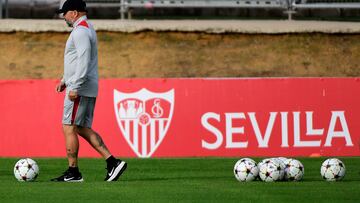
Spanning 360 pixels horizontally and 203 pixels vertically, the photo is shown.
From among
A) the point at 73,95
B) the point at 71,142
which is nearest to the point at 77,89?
the point at 73,95

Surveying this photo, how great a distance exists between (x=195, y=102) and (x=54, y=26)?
215 inches

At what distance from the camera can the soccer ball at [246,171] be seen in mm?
14188

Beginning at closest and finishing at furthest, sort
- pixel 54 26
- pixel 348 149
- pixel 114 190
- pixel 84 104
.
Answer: pixel 114 190 → pixel 84 104 → pixel 348 149 → pixel 54 26

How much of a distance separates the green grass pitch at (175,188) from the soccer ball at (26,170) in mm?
132

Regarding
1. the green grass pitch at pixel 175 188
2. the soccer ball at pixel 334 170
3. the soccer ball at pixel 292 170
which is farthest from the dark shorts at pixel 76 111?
the soccer ball at pixel 334 170

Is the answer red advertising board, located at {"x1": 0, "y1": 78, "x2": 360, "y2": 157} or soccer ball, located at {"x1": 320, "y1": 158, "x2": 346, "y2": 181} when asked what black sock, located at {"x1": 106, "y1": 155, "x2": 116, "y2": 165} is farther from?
red advertising board, located at {"x1": 0, "y1": 78, "x2": 360, "y2": 157}

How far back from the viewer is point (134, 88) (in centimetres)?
2108

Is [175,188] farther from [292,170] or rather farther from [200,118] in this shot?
[200,118]

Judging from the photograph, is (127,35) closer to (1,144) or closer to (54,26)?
(54,26)

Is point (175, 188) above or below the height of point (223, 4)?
below

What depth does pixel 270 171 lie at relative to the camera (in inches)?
555

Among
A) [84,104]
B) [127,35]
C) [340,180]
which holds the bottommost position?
[340,180]

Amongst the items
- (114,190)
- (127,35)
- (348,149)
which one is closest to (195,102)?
(348,149)

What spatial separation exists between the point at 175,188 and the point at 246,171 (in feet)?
3.90
